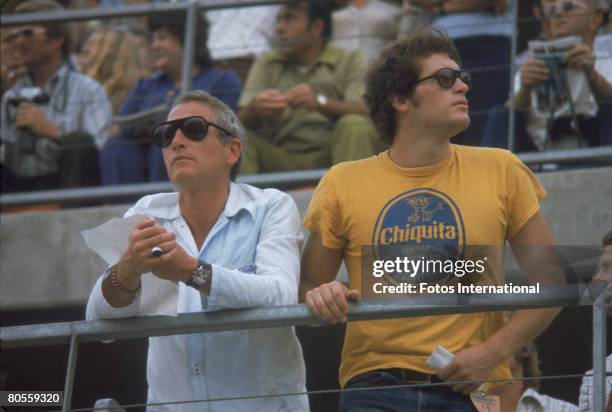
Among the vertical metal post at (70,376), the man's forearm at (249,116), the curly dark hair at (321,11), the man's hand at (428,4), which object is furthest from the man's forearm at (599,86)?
the vertical metal post at (70,376)

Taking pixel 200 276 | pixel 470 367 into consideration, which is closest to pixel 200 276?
pixel 200 276

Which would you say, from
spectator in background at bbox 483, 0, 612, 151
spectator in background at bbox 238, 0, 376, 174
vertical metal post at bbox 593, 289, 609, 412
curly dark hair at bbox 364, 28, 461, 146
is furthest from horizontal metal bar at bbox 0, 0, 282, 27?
vertical metal post at bbox 593, 289, 609, 412

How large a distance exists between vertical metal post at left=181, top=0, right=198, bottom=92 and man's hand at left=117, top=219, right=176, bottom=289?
295 cm

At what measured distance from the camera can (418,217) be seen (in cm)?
405

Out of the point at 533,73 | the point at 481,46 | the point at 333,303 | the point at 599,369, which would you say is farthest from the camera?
the point at 481,46

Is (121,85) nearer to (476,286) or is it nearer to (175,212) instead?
(175,212)

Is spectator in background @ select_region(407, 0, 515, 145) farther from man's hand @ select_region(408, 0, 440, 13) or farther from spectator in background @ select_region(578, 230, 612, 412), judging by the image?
spectator in background @ select_region(578, 230, 612, 412)

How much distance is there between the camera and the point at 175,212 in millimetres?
4340

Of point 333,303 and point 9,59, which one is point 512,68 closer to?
point 9,59

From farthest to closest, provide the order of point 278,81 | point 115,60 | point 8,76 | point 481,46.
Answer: point 115,60, point 8,76, point 278,81, point 481,46

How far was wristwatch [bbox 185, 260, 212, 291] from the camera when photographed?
3.90m

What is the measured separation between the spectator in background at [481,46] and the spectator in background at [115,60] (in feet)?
5.45

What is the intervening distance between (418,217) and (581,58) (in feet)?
7.67

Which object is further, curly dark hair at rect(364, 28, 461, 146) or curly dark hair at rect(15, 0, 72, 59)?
curly dark hair at rect(15, 0, 72, 59)
